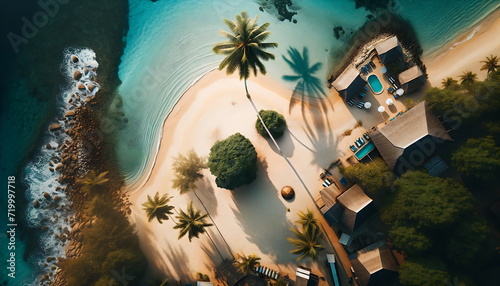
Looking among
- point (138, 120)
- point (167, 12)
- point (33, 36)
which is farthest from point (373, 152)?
point (33, 36)

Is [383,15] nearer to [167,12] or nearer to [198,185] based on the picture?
[167,12]

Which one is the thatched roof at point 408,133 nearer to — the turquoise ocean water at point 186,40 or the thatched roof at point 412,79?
the thatched roof at point 412,79

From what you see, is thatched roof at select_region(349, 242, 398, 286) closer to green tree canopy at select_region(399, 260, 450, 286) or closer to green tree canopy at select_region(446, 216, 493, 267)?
green tree canopy at select_region(399, 260, 450, 286)

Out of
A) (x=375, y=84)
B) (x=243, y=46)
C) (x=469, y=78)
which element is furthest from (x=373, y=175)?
(x=243, y=46)

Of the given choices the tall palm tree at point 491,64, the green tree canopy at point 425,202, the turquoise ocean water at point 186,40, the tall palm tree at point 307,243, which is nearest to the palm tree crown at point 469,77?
the tall palm tree at point 491,64

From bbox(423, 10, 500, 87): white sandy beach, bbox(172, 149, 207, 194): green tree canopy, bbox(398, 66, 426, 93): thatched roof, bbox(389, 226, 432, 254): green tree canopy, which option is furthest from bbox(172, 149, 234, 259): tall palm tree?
bbox(423, 10, 500, 87): white sandy beach

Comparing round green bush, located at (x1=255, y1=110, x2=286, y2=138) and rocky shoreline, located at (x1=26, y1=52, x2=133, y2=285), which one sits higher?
rocky shoreline, located at (x1=26, y1=52, x2=133, y2=285)

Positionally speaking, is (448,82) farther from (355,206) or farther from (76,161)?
(76,161)
